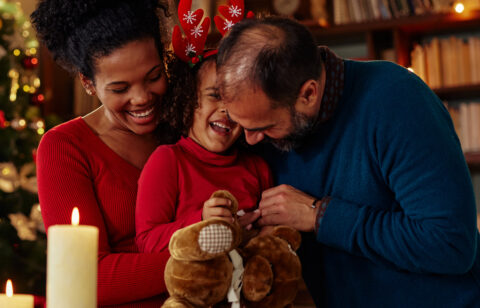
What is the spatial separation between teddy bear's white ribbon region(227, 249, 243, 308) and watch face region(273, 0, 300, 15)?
275 cm

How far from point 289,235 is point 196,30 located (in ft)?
2.08

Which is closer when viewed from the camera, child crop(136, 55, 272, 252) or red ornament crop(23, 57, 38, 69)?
child crop(136, 55, 272, 252)

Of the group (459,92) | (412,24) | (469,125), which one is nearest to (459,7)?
(412,24)

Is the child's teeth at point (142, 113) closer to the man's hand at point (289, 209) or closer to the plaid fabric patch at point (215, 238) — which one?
the man's hand at point (289, 209)

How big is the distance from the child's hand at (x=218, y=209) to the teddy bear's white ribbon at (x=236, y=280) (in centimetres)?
9

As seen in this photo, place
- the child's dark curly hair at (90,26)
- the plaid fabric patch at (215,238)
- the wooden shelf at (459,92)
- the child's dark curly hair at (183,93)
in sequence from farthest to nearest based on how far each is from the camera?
the wooden shelf at (459,92), the child's dark curly hair at (183,93), the child's dark curly hair at (90,26), the plaid fabric patch at (215,238)

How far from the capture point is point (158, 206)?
1.30 meters

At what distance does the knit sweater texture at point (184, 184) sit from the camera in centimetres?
129

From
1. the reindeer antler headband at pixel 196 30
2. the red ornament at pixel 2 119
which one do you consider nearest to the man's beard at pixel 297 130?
the reindeer antler headband at pixel 196 30

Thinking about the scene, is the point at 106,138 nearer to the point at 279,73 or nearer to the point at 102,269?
the point at 102,269

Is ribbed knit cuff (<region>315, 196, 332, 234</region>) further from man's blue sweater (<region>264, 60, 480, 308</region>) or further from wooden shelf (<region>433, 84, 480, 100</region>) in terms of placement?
wooden shelf (<region>433, 84, 480, 100</region>)

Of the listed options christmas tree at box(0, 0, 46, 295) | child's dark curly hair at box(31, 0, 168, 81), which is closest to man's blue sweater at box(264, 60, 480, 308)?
child's dark curly hair at box(31, 0, 168, 81)

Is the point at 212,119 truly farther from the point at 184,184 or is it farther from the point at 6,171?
the point at 6,171

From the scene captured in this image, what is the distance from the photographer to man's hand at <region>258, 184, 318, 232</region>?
Answer: 1.26 meters
